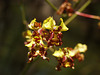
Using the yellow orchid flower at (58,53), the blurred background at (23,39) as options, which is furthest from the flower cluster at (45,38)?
the blurred background at (23,39)

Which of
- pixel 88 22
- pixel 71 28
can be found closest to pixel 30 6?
pixel 71 28

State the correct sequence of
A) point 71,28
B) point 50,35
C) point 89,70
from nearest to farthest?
point 50,35
point 89,70
point 71,28

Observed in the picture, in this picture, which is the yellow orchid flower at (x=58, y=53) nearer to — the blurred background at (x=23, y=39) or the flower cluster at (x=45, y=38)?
the flower cluster at (x=45, y=38)

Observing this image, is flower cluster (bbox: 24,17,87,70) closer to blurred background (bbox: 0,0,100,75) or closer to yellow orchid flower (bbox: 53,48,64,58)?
yellow orchid flower (bbox: 53,48,64,58)

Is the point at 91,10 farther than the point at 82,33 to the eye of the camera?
No

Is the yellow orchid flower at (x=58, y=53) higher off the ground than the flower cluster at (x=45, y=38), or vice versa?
the flower cluster at (x=45, y=38)

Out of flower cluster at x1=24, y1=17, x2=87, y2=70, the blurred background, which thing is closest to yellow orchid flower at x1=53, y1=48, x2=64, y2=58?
flower cluster at x1=24, y1=17, x2=87, y2=70

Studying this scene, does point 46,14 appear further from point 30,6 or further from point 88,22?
point 88,22

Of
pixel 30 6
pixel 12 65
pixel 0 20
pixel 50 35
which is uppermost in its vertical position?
pixel 30 6
